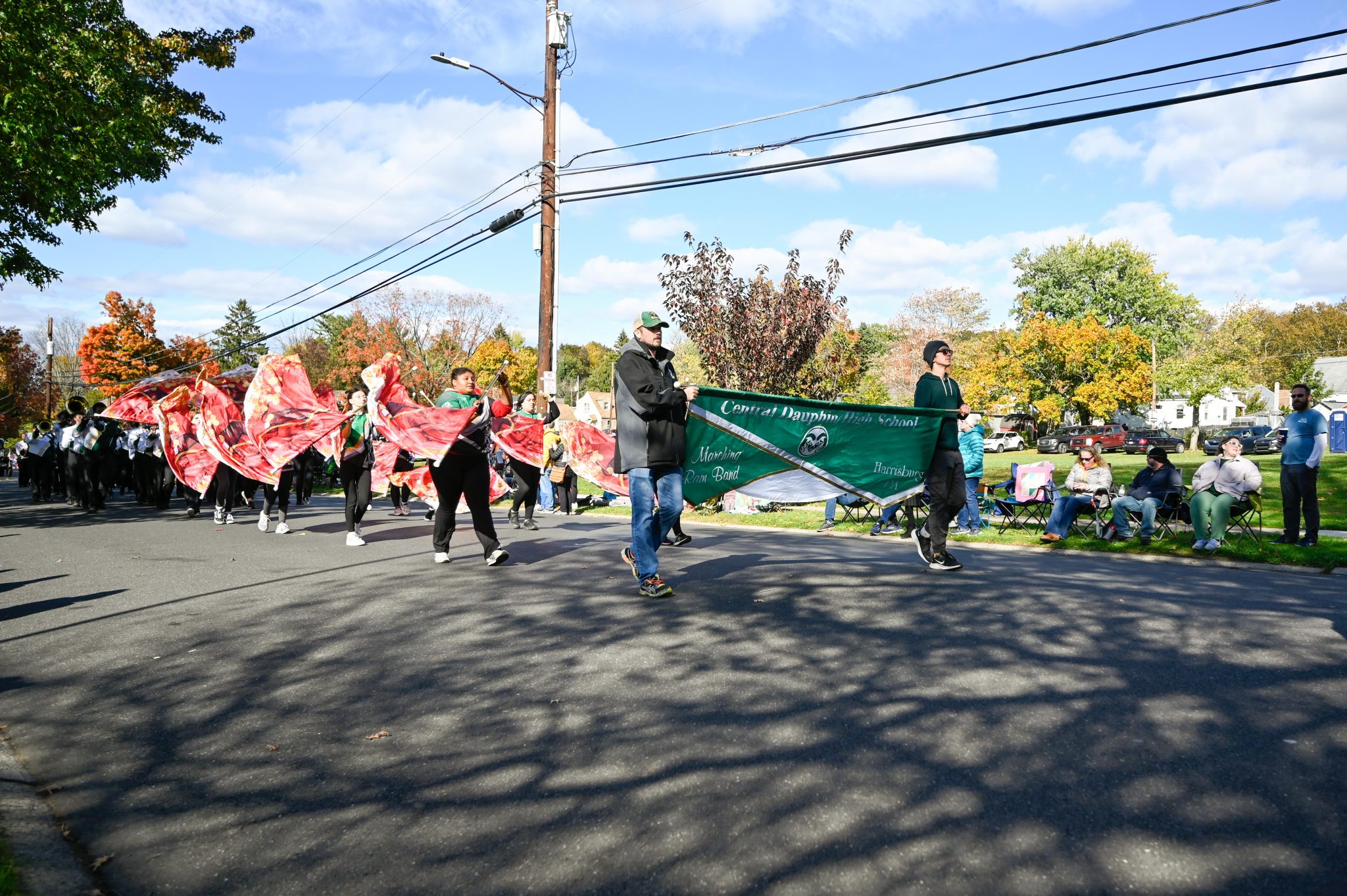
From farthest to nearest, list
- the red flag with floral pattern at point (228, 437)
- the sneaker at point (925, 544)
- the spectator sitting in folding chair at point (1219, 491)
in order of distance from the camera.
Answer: the red flag with floral pattern at point (228, 437) < the spectator sitting in folding chair at point (1219, 491) < the sneaker at point (925, 544)

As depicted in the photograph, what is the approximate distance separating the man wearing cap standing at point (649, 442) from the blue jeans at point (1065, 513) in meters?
6.93

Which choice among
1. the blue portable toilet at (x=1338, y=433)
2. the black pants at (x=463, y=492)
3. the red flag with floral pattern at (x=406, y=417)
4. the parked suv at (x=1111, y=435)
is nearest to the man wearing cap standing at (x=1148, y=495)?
the black pants at (x=463, y=492)

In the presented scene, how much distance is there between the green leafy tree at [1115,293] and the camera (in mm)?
71250

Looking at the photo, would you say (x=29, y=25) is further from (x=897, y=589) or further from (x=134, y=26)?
(x=897, y=589)

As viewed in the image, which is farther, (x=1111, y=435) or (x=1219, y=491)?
(x=1111, y=435)

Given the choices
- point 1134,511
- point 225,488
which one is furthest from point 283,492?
point 1134,511

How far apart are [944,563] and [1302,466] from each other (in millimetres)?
6042

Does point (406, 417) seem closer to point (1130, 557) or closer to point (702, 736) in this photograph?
point (702, 736)

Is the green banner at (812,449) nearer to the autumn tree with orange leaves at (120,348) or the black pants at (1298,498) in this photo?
the black pants at (1298,498)

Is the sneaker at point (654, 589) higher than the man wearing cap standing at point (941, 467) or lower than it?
lower

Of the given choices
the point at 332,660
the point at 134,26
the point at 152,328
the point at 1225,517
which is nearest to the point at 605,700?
the point at 332,660

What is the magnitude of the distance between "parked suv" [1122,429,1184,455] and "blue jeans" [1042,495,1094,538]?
132 ft

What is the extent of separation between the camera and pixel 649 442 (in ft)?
23.4

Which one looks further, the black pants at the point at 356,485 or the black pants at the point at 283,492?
the black pants at the point at 283,492
